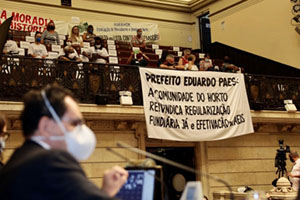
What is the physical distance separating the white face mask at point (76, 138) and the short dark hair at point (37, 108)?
0.07 ft

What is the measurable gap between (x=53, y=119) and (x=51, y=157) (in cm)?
39

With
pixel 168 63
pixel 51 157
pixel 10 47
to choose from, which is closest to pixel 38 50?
pixel 10 47

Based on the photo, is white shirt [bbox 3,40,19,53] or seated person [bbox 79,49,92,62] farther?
seated person [bbox 79,49,92,62]

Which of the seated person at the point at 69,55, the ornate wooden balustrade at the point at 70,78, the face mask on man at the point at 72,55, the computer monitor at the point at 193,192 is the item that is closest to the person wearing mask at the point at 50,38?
the seated person at the point at 69,55

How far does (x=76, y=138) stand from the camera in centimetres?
253

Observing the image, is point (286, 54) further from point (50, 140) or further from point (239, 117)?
point (50, 140)

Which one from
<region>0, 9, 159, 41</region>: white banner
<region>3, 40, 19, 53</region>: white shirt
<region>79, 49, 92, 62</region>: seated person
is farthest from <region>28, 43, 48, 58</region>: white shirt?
<region>0, 9, 159, 41</region>: white banner

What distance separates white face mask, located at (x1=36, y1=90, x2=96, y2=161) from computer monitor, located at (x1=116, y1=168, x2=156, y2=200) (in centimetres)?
35

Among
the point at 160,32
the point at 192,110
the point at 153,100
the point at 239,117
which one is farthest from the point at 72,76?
the point at 160,32

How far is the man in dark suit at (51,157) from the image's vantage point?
6.73 ft

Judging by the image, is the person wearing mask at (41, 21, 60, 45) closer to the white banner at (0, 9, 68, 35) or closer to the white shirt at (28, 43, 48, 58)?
the white shirt at (28, 43, 48, 58)

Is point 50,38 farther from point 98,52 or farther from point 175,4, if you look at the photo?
point 175,4

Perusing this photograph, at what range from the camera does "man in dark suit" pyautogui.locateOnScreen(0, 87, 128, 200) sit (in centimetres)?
205

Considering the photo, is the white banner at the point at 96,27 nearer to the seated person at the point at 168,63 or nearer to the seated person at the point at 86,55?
the seated person at the point at 86,55
